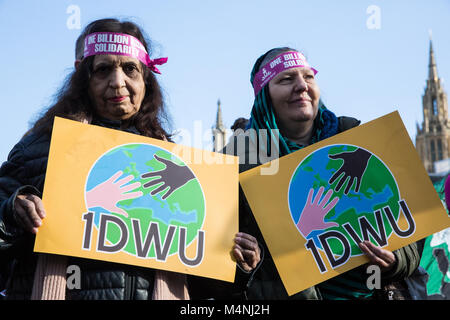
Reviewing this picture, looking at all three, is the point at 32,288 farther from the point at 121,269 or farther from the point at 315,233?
the point at 315,233

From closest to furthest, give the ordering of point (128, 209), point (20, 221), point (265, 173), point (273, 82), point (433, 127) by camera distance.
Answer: point (20, 221) < point (128, 209) < point (265, 173) < point (273, 82) < point (433, 127)

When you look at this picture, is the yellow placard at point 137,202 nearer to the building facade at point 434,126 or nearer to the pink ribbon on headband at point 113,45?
the pink ribbon on headband at point 113,45

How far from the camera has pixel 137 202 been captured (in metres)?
2.29

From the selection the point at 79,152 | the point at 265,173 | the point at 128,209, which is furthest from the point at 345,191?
the point at 79,152

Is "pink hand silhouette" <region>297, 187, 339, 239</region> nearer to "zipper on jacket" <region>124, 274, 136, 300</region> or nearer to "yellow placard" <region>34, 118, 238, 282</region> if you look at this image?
"yellow placard" <region>34, 118, 238, 282</region>

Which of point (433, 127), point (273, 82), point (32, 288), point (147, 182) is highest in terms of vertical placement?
point (433, 127)

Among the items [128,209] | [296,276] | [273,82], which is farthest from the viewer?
[273,82]

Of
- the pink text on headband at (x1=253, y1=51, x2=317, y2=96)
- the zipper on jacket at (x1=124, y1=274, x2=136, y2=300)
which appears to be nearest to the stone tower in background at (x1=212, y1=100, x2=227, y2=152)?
the pink text on headband at (x1=253, y1=51, x2=317, y2=96)

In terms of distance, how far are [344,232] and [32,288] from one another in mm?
1520

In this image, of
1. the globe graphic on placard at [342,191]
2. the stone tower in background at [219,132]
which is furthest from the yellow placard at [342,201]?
the stone tower in background at [219,132]

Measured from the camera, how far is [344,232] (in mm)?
2533

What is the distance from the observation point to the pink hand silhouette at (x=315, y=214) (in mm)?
2540

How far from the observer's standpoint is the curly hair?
2555mm

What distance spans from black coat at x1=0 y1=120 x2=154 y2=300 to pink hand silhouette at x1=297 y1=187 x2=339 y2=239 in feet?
2.66
